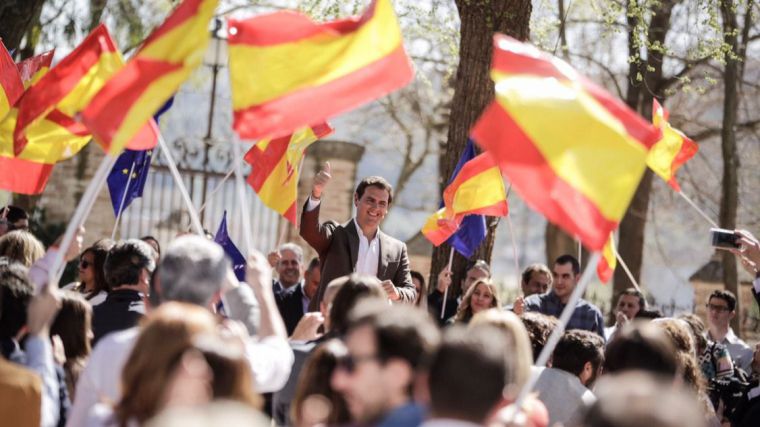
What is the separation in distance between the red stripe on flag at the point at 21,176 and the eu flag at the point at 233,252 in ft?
6.21

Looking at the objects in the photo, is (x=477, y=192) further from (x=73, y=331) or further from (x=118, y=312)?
(x=73, y=331)

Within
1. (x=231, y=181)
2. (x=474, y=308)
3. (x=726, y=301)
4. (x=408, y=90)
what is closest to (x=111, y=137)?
(x=474, y=308)

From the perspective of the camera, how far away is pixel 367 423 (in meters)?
3.73

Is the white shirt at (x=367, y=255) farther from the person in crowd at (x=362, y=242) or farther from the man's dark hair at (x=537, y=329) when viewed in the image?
Result: the man's dark hair at (x=537, y=329)

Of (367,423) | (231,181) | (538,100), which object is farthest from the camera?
(231,181)

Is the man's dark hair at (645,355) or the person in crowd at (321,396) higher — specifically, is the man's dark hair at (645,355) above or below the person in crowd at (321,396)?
above

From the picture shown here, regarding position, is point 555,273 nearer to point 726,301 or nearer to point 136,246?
point 726,301

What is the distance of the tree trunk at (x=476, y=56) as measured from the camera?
1118 cm

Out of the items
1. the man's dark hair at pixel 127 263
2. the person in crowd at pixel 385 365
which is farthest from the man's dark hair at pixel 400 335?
the man's dark hair at pixel 127 263

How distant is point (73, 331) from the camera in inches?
207

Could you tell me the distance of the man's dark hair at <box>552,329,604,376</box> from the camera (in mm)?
5746

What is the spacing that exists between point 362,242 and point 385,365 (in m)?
4.18

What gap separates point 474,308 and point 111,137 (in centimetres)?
398

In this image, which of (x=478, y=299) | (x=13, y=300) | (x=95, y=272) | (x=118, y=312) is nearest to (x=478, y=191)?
(x=478, y=299)
